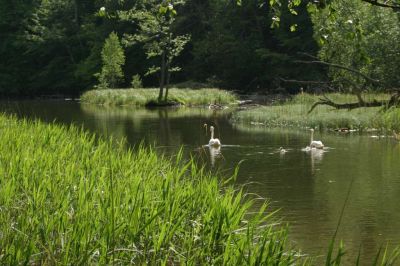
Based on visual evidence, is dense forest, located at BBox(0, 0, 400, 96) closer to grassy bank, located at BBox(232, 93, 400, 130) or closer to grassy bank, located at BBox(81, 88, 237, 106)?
grassy bank, located at BBox(81, 88, 237, 106)

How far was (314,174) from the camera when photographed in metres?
16.4

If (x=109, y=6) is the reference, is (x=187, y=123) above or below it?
below

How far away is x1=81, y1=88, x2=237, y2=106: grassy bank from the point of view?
46750mm

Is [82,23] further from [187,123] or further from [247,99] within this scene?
[187,123]

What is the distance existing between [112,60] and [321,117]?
1199 inches

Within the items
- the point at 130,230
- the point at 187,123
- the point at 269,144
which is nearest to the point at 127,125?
the point at 187,123

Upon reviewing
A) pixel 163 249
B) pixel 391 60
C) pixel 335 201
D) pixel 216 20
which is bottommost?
pixel 335 201

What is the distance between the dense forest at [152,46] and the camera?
53.1 meters

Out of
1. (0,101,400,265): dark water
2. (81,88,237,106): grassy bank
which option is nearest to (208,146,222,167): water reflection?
(0,101,400,265): dark water

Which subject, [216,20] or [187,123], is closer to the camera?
Answer: [187,123]

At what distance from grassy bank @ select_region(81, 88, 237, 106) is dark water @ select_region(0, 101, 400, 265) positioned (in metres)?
16.0

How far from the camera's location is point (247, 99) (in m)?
49.7

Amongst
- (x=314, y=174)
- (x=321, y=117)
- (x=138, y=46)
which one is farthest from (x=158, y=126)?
(x=138, y=46)

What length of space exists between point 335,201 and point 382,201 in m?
0.86
